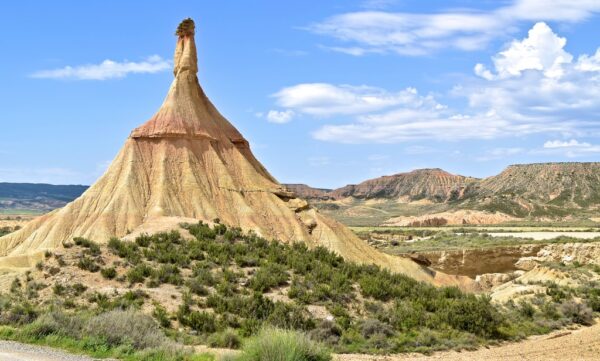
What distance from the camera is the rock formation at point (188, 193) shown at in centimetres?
4391

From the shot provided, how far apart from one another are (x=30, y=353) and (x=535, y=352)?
14.4 m

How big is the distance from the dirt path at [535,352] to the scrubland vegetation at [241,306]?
62 centimetres

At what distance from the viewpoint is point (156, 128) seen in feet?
162

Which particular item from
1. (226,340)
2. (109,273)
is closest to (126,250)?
(109,273)

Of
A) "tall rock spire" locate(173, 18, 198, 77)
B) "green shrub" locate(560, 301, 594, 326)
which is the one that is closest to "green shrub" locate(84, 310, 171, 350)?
"green shrub" locate(560, 301, 594, 326)

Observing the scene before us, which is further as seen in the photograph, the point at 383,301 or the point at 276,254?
the point at 276,254

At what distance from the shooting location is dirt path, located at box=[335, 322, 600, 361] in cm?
1975

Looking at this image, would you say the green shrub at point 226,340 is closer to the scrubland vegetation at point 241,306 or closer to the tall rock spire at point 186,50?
the scrubland vegetation at point 241,306

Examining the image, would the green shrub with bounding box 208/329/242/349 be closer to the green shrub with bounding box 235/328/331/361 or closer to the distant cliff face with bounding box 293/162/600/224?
the green shrub with bounding box 235/328/331/361

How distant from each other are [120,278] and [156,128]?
26180 millimetres

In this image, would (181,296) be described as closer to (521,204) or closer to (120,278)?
(120,278)

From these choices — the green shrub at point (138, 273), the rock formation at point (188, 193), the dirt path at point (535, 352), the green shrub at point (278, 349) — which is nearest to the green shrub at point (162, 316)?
the green shrub at point (138, 273)

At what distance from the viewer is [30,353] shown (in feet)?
49.5

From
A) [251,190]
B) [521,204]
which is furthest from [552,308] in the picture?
[521,204]
